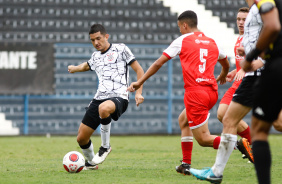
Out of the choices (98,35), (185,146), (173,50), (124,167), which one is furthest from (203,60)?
(124,167)

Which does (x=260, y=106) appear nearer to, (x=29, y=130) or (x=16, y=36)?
(x=29, y=130)

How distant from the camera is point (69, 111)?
46.3ft

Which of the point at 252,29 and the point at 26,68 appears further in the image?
the point at 26,68

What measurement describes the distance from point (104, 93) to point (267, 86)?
3452 millimetres

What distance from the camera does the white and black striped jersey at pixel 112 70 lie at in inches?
265

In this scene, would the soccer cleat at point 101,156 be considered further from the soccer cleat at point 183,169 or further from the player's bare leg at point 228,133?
the player's bare leg at point 228,133

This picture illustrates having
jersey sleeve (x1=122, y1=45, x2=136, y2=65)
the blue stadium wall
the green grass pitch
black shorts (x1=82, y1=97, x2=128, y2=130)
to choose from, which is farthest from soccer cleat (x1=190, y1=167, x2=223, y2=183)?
the blue stadium wall

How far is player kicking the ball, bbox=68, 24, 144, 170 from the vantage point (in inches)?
253

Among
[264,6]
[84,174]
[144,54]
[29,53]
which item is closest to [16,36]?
[29,53]

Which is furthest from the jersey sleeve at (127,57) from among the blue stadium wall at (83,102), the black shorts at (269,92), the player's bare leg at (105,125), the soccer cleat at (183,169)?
the blue stadium wall at (83,102)

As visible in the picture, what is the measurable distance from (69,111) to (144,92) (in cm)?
201

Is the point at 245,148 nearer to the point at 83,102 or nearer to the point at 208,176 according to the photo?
the point at 208,176

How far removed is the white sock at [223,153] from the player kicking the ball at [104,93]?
1.68 meters

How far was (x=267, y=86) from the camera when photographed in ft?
11.4
